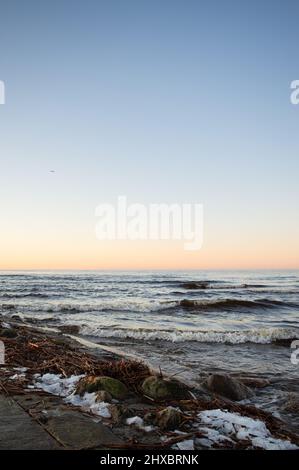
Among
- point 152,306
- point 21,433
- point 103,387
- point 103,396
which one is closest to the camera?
point 21,433

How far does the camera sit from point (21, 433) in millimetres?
3164

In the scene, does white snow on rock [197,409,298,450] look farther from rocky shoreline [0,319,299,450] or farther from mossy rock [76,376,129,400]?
mossy rock [76,376,129,400]

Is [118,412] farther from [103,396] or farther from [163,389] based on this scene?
[163,389]

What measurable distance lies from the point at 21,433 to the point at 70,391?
5.10ft

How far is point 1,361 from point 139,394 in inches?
110

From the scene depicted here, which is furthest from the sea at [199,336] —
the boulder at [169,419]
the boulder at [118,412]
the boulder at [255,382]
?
the boulder at [118,412]

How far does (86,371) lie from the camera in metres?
5.55

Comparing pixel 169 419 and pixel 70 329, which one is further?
pixel 70 329

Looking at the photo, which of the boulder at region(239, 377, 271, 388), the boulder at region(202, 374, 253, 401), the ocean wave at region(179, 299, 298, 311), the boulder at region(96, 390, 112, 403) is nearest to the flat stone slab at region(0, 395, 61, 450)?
the boulder at region(96, 390, 112, 403)

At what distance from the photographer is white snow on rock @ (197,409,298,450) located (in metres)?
3.39

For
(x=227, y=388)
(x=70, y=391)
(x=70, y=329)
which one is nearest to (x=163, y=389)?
(x=70, y=391)

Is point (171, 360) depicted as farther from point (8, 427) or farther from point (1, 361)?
point (8, 427)

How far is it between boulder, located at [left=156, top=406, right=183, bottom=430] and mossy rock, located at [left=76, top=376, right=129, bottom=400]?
936 mm
